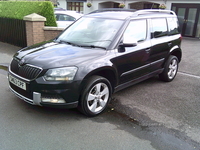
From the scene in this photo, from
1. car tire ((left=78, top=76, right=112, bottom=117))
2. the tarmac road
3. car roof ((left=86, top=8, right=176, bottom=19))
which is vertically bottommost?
the tarmac road

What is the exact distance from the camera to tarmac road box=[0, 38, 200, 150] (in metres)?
3.13

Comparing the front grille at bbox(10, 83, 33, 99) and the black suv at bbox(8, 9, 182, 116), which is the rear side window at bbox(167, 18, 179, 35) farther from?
the front grille at bbox(10, 83, 33, 99)

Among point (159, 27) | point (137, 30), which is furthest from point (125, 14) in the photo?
point (159, 27)

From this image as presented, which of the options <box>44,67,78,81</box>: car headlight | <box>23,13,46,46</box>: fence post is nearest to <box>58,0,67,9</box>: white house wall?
<box>23,13,46,46</box>: fence post

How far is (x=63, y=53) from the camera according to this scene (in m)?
3.78

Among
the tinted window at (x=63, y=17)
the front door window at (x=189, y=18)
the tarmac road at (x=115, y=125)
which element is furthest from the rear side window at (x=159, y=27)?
the front door window at (x=189, y=18)

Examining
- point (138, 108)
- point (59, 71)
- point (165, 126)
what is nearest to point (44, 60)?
point (59, 71)

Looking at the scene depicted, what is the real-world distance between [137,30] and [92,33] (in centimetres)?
99

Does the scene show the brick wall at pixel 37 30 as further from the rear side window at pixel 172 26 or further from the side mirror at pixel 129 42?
the side mirror at pixel 129 42

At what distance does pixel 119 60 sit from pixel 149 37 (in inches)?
49.2

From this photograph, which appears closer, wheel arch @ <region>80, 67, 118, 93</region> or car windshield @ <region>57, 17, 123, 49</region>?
wheel arch @ <region>80, 67, 118, 93</region>

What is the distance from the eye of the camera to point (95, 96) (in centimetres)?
380

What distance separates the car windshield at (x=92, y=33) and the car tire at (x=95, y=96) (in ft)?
2.36

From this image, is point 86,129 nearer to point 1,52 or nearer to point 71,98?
point 71,98
